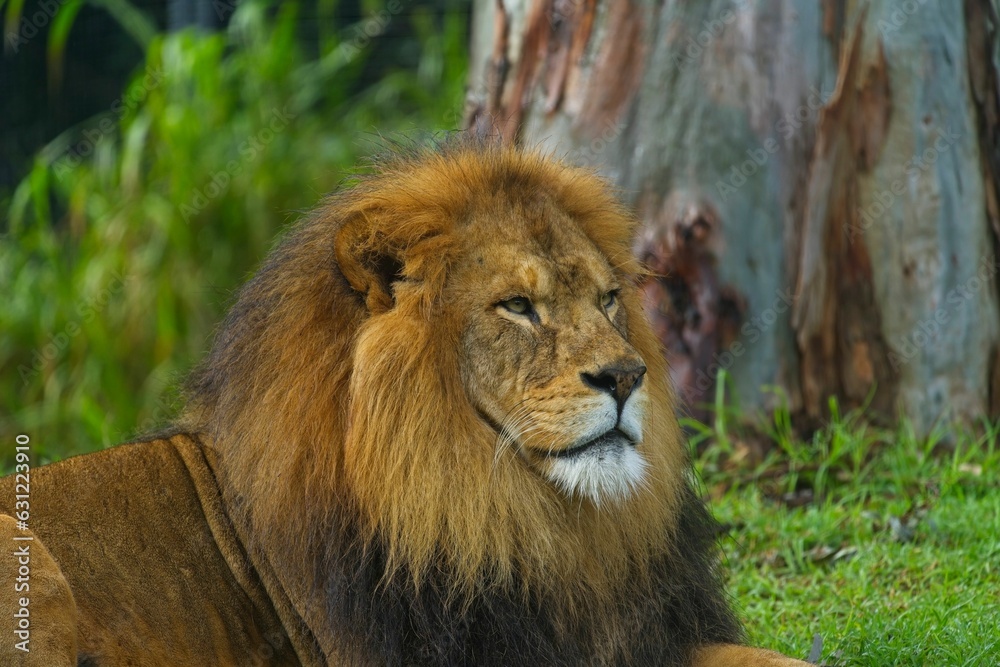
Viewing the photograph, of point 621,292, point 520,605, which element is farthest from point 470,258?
point 520,605

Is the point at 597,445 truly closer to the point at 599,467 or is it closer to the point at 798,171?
the point at 599,467

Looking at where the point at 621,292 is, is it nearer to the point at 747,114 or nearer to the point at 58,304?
the point at 747,114

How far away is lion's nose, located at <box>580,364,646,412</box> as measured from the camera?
291cm

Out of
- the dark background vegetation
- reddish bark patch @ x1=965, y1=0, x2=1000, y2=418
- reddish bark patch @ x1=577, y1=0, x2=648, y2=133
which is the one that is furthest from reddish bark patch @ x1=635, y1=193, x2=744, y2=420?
reddish bark patch @ x1=965, y1=0, x2=1000, y2=418

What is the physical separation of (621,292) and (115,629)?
5.03ft

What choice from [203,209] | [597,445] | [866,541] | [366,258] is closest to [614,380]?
[597,445]

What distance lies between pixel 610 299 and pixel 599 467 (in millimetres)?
523

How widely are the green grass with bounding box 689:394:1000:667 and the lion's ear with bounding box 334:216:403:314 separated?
5.46 ft

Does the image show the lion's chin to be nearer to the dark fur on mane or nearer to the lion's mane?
the lion's mane

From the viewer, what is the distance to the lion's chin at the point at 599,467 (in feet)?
9.62

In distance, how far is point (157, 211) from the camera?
8.17 meters

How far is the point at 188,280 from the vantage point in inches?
324

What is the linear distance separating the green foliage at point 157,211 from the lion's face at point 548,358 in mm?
4868

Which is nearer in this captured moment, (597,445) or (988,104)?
(597,445)
